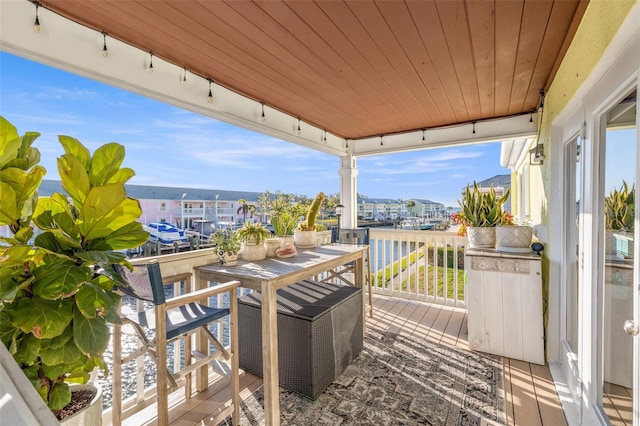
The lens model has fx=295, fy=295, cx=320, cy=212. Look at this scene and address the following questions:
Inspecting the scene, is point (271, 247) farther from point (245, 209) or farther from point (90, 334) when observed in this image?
point (90, 334)

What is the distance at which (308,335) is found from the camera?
212cm

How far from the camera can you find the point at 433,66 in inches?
93.2

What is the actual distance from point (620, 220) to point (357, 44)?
177 cm

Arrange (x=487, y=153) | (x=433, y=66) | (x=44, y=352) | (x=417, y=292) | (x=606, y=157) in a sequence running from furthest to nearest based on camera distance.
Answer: (x=487, y=153), (x=417, y=292), (x=433, y=66), (x=606, y=157), (x=44, y=352)

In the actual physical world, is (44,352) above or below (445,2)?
below

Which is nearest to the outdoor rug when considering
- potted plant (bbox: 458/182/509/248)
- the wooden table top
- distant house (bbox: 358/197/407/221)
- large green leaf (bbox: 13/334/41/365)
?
the wooden table top

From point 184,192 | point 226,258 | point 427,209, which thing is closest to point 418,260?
A: point 427,209

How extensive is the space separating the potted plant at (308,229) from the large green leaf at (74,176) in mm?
2168

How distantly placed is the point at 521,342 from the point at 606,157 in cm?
192

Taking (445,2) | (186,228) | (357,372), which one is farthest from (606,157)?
(186,228)

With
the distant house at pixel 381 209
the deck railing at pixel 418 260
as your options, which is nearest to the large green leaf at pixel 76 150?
the deck railing at pixel 418 260

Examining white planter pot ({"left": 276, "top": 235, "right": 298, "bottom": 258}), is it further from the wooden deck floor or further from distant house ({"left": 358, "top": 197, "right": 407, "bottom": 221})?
distant house ({"left": 358, "top": 197, "right": 407, "bottom": 221})

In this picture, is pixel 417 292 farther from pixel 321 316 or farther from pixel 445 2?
pixel 445 2

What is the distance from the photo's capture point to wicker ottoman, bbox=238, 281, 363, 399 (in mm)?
2145
